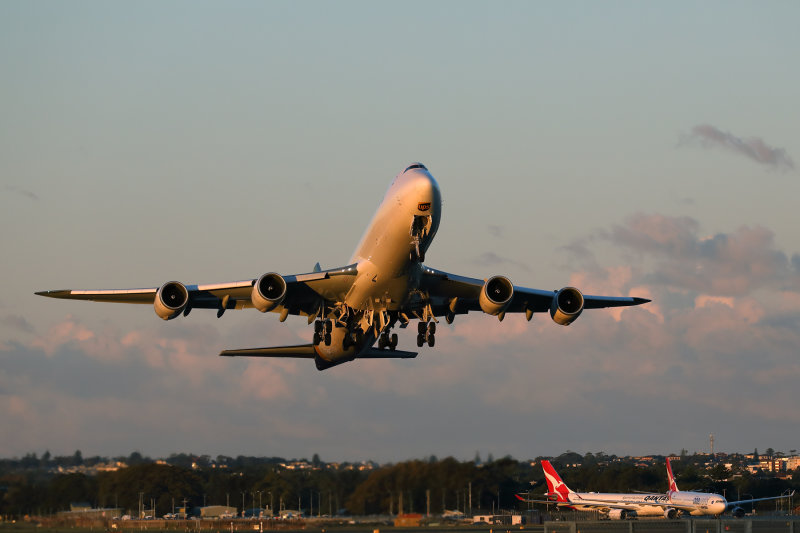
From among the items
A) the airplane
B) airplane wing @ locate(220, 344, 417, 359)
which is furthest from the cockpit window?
airplane wing @ locate(220, 344, 417, 359)

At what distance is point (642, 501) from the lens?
206ft

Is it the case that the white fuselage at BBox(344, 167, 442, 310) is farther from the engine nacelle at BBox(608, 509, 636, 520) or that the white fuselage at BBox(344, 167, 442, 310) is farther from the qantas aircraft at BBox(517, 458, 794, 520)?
the engine nacelle at BBox(608, 509, 636, 520)

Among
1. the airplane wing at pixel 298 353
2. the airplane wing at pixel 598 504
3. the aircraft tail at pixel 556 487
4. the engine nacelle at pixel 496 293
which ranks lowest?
the airplane wing at pixel 598 504

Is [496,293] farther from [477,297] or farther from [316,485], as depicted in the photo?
[316,485]

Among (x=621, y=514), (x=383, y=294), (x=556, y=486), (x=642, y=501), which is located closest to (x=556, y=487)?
(x=556, y=486)

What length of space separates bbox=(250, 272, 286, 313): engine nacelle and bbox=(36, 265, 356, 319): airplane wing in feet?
0.32

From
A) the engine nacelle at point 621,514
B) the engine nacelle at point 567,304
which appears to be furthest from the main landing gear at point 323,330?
the engine nacelle at point 621,514

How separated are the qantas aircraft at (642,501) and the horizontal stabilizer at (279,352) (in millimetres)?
19539

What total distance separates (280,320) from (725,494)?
4120 centimetres

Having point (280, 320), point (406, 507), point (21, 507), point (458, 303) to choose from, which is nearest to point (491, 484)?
point (406, 507)

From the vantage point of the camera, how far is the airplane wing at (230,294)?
34375 millimetres

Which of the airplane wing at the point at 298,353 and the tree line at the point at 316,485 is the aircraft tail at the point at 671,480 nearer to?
the tree line at the point at 316,485

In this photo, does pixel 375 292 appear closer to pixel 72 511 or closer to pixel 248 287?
pixel 248 287

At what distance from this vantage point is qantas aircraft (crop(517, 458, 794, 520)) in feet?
197
